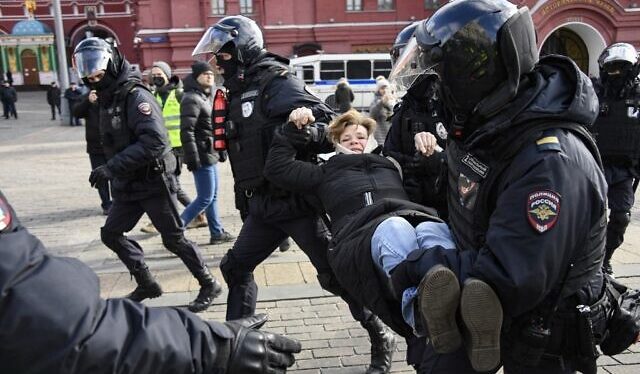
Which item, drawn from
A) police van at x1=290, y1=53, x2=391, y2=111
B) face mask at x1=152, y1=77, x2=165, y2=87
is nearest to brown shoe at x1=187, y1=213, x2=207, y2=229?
face mask at x1=152, y1=77, x2=165, y2=87

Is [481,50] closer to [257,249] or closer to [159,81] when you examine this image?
[257,249]

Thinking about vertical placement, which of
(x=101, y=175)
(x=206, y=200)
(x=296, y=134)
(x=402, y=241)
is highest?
(x=296, y=134)

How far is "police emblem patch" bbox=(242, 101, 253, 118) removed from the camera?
407 cm

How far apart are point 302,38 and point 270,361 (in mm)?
25882

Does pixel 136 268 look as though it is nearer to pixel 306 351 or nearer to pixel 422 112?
pixel 306 351

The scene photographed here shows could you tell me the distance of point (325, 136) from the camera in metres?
3.84

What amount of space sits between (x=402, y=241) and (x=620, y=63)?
4444 millimetres

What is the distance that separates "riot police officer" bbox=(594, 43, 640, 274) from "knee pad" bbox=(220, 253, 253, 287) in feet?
11.1

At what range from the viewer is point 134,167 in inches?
185

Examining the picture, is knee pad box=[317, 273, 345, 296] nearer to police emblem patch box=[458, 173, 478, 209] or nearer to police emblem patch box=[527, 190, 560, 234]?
police emblem patch box=[458, 173, 478, 209]

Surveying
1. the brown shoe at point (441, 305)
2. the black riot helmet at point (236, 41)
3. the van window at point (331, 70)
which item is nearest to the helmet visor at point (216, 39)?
the black riot helmet at point (236, 41)

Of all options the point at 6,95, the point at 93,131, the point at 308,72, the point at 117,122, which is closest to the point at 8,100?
the point at 6,95

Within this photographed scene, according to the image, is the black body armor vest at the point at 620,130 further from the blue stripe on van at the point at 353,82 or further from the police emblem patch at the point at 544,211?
the blue stripe on van at the point at 353,82

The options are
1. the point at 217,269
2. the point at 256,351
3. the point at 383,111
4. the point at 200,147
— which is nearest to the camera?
the point at 256,351
